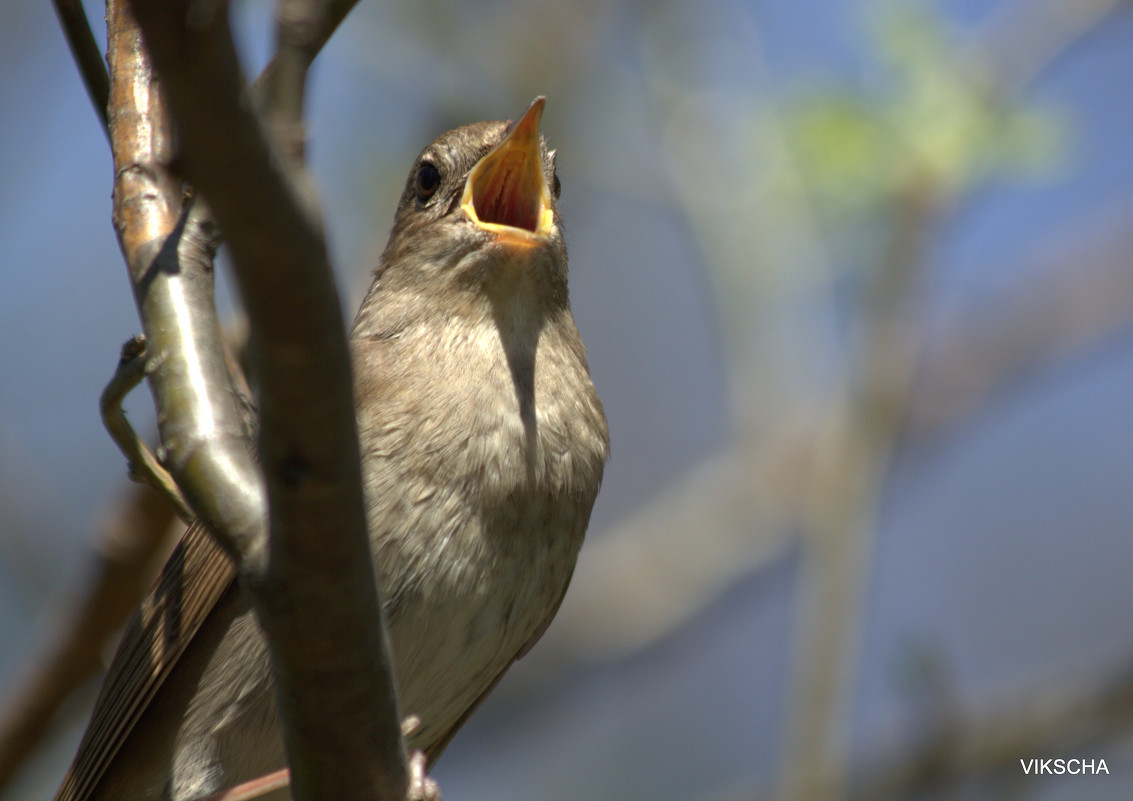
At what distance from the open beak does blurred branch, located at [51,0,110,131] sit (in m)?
1.23

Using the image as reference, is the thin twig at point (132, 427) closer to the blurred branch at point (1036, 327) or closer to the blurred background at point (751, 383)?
the blurred background at point (751, 383)

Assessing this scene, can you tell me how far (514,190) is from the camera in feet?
14.5

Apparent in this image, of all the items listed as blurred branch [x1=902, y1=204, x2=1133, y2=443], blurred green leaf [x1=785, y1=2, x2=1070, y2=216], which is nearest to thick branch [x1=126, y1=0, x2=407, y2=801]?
blurred green leaf [x1=785, y1=2, x2=1070, y2=216]

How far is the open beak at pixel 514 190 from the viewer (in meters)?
4.13

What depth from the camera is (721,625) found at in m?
11.0

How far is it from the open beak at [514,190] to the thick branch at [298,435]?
2.06 meters

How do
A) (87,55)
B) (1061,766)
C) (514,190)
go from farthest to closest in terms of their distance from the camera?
Result: 1. (1061,766)
2. (514,190)
3. (87,55)

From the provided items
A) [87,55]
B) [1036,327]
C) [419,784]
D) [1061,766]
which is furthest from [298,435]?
[1036,327]

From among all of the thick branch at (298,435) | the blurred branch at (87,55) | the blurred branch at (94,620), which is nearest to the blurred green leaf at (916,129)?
the blurred branch at (94,620)

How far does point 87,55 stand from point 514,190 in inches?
59.0

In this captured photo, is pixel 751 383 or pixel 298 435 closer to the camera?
pixel 298 435

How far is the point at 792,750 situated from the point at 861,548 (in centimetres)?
103

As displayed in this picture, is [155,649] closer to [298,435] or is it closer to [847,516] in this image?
[298,435]

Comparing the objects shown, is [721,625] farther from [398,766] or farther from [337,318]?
[337,318]
